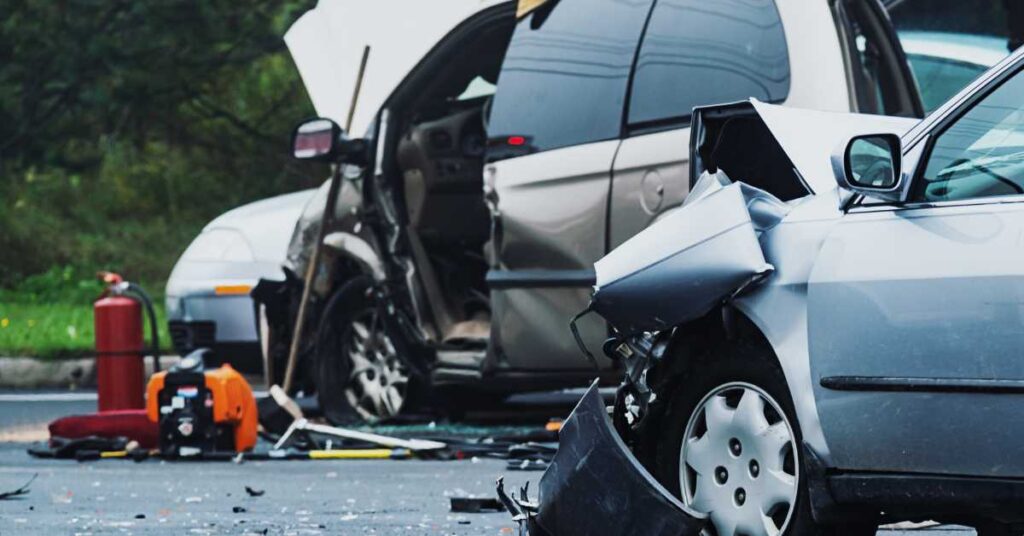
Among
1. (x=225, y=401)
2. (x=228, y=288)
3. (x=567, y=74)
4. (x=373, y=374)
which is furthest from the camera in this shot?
(x=228, y=288)

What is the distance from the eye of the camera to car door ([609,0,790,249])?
7.83 metres

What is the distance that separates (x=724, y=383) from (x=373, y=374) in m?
5.07

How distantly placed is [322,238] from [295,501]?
2846 millimetres

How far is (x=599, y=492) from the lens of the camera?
5285 millimetres

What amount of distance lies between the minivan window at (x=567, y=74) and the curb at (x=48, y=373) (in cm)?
559

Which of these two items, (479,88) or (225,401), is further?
(479,88)

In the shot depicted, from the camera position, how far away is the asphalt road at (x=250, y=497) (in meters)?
6.85

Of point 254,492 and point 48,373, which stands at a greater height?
point 254,492

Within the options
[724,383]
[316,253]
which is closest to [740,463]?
[724,383]

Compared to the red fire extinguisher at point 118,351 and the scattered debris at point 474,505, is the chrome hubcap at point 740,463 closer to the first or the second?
the scattered debris at point 474,505

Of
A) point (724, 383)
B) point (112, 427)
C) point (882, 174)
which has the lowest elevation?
point (112, 427)

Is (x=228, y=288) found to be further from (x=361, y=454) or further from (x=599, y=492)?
(x=599, y=492)

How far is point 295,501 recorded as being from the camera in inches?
302

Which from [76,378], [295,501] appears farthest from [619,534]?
[76,378]
